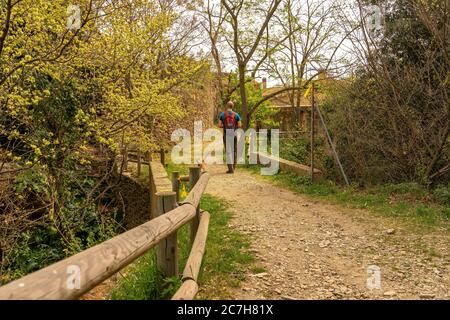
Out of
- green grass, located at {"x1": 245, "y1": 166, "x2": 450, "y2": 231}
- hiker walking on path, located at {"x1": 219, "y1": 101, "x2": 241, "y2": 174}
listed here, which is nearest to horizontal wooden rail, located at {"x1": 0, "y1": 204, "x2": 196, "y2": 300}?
green grass, located at {"x1": 245, "y1": 166, "x2": 450, "y2": 231}

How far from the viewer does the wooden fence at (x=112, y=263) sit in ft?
5.18

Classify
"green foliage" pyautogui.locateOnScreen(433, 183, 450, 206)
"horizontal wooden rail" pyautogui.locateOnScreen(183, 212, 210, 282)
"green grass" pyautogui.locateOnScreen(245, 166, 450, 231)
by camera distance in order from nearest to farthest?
"horizontal wooden rail" pyautogui.locateOnScreen(183, 212, 210, 282)
"green grass" pyautogui.locateOnScreen(245, 166, 450, 231)
"green foliage" pyautogui.locateOnScreen(433, 183, 450, 206)

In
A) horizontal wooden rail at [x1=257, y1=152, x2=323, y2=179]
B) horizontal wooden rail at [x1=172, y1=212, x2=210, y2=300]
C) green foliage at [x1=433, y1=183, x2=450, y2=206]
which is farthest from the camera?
horizontal wooden rail at [x1=257, y1=152, x2=323, y2=179]

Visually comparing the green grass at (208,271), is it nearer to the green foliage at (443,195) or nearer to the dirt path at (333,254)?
the dirt path at (333,254)

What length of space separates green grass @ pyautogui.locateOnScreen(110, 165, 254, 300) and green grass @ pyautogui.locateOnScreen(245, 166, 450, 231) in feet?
8.94

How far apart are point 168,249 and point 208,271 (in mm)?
803

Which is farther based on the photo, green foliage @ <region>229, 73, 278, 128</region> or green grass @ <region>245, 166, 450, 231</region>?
green foliage @ <region>229, 73, 278, 128</region>

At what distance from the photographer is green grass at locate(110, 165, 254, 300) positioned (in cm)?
361

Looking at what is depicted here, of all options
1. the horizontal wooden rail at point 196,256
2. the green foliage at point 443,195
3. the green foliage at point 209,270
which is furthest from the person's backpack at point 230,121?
the horizontal wooden rail at point 196,256

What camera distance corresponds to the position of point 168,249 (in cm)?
360

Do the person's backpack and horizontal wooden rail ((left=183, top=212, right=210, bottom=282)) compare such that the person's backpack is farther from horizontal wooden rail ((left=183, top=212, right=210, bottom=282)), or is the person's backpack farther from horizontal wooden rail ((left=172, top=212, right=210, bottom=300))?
horizontal wooden rail ((left=172, top=212, right=210, bottom=300))

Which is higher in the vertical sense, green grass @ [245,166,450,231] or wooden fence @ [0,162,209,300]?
wooden fence @ [0,162,209,300]

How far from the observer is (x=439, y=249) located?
4.85 m

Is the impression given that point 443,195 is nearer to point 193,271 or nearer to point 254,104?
point 193,271
